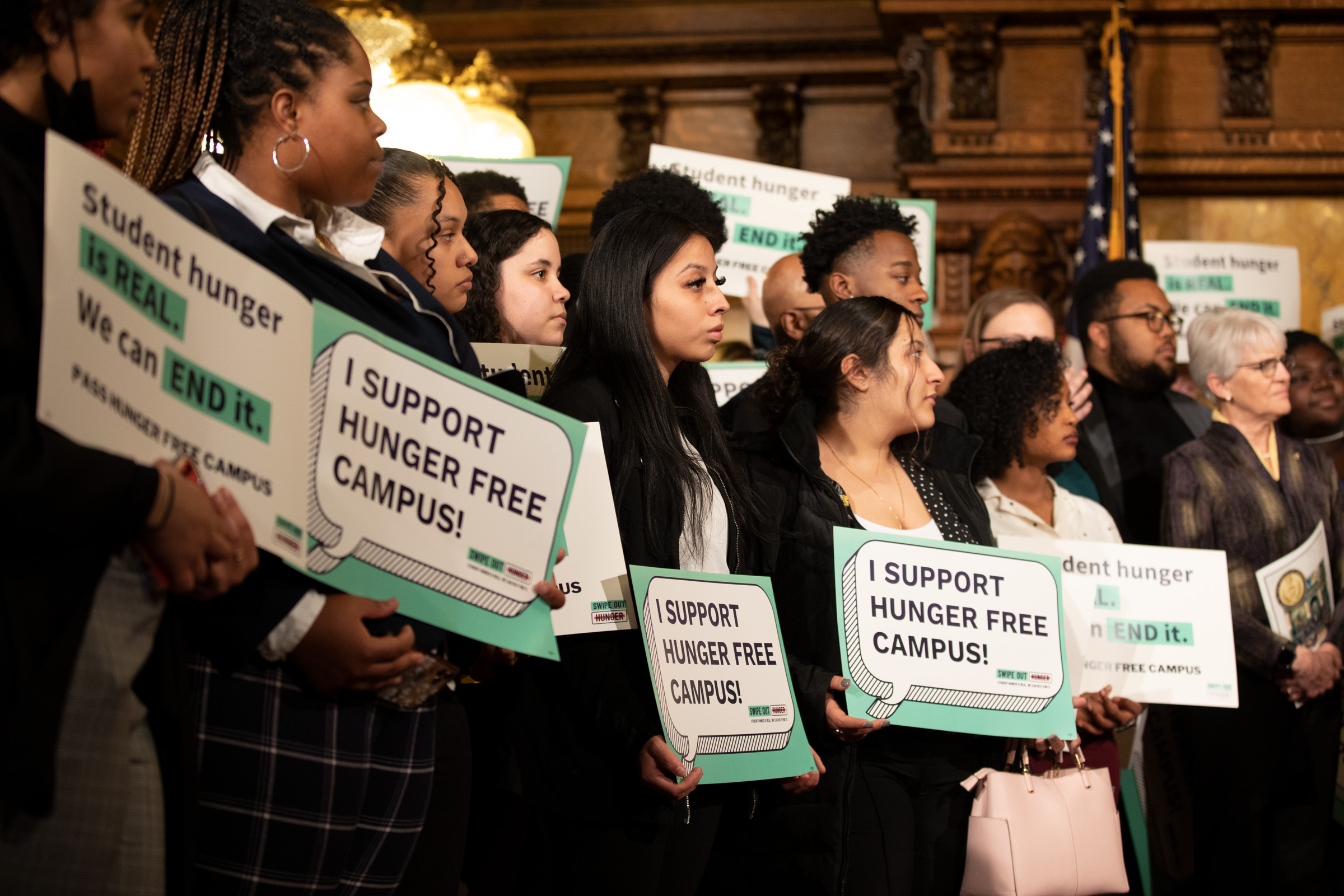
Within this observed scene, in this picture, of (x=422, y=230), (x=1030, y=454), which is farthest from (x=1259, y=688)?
(x=422, y=230)

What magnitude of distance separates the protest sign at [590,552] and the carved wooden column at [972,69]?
4835 millimetres

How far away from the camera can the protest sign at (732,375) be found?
3754mm

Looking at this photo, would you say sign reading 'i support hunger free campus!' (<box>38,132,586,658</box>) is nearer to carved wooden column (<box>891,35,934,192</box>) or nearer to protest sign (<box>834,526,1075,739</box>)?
protest sign (<box>834,526,1075,739</box>)

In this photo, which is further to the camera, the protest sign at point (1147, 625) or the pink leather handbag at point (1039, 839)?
the protest sign at point (1147, 625)

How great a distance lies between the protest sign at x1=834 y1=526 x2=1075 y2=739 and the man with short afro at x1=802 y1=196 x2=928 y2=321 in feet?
3.62

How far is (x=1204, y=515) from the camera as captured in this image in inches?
135

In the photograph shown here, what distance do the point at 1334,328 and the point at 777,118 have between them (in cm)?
309

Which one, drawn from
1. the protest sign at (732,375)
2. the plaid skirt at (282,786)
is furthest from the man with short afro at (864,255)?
the plaid skirt at (282,786)

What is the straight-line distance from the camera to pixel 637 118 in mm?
6895

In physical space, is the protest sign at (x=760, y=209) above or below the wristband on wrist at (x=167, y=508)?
above

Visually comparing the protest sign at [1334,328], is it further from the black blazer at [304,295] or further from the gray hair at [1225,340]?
the black blazer at [304,295]

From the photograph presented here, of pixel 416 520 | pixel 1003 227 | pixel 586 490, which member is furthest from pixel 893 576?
pixel 1003 227

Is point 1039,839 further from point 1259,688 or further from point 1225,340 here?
point 1225,340

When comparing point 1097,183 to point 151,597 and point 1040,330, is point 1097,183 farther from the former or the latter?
point 151,597
